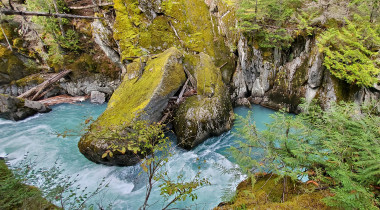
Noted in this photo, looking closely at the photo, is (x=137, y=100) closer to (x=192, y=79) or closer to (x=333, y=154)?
(x=192, y=79)

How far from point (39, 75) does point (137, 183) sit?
13679 millimetres

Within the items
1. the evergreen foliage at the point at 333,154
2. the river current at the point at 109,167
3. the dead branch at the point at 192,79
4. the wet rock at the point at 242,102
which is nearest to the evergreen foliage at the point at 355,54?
the river current at the point at 109,167

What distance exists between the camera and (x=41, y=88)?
12.1m

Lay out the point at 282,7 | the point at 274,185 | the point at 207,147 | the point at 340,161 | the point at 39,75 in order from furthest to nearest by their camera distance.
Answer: the point at 39,75, the point at 282,7, the point at 207,147, the point at 274,185, the point at 340,161

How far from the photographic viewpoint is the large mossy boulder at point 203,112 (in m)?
6.65

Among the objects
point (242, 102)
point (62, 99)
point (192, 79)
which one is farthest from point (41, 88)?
point (242, 102)

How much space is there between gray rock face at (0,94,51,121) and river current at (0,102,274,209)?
37cm

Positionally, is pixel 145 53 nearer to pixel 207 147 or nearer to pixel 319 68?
pixel 207 147

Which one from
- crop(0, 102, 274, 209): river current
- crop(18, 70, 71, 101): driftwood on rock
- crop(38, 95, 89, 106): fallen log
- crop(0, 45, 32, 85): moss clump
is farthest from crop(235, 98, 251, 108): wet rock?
crop(0, 45, 32, 85): moss clump

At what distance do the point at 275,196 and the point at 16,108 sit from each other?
13.5 metres

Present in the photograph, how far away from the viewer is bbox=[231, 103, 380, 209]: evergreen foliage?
1.53 m

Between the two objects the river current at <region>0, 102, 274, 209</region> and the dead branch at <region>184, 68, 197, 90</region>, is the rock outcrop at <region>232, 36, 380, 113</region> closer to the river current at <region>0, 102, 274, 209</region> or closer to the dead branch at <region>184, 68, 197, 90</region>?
the river current at <region>0, 102, 274, 209</region>

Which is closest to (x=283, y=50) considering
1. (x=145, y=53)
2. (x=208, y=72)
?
(x=208, y=72)

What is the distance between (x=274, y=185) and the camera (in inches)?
91.4
